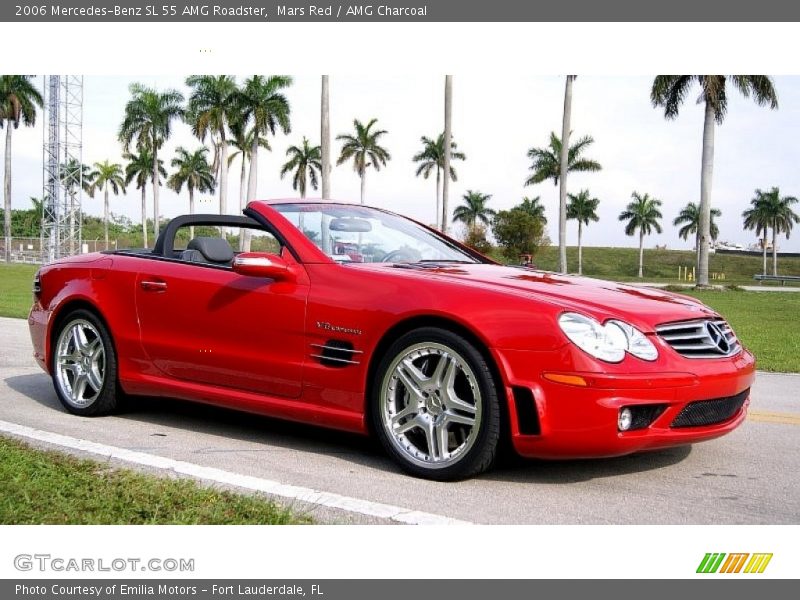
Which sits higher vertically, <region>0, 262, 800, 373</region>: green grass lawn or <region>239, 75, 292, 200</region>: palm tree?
<region>239, 75, 292, 200</region>: palm tree

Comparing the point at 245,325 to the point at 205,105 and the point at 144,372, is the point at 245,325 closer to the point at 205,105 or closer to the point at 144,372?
the point at 144,372

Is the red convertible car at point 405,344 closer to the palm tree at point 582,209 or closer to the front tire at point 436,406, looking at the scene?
the front tire at point 436,406

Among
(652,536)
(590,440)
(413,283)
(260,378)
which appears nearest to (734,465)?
(590,440)

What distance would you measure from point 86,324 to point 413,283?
2736mm

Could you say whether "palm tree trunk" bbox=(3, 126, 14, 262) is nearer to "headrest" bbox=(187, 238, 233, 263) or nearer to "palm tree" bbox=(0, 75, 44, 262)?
"palm tree" bbox=(0, 75, 44, 262)

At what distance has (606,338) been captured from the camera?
14.4 feet

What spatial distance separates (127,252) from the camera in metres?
6.47

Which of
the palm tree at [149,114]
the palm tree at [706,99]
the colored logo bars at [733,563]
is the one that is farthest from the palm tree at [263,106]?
the colored logo bars at [733,563]

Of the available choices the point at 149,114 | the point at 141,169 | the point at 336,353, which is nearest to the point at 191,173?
the point at 141,169

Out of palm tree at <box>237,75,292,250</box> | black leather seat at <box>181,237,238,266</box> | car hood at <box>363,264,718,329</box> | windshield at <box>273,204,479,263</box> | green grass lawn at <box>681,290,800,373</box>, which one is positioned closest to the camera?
car hood at <box>363,264,718,329</box>

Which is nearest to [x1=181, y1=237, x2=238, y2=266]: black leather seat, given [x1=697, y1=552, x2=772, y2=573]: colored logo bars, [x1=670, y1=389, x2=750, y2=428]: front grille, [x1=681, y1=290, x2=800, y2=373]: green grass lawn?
[x1=670, y1=389, x2=750, y2=428]: front grille

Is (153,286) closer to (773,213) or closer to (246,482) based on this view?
(246,482)

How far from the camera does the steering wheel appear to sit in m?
5.51

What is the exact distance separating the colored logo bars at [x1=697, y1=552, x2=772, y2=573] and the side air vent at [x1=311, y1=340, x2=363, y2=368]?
81.9 inches
